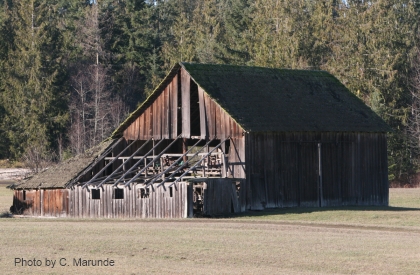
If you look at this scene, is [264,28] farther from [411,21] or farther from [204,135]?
[204,135]

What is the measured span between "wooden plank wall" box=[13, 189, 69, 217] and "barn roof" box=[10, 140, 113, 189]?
43 centimetres

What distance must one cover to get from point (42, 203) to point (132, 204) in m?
9.10

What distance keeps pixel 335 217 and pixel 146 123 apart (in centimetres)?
1509

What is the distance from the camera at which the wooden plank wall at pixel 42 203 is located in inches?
2256

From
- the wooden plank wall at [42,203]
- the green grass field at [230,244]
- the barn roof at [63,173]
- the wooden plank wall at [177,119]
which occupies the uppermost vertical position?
the wooden plank wall at [177,119]

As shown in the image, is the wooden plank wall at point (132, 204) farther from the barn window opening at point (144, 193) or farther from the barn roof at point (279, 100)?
the barn roof at point (279, 100)

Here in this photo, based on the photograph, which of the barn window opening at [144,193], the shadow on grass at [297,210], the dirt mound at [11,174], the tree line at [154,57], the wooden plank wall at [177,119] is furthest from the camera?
the dirt mound at [11,174]

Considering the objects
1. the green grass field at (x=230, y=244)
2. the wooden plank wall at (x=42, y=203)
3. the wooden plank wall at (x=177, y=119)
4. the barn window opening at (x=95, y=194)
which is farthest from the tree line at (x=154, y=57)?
the green grass field at (x=230, y=244)

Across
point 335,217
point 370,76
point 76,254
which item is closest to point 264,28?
point 370,76

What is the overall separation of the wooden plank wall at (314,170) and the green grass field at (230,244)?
4126 mm

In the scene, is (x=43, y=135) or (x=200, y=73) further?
(x=43, y=135)

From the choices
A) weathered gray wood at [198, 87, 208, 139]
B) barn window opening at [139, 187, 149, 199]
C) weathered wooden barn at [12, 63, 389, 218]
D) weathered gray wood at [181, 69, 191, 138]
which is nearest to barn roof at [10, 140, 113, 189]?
weathered wooden barn at [12, 63, 389, 218]

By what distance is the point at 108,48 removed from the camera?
390 feet

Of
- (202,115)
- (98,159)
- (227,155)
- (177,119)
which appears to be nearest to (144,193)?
(227,155)
